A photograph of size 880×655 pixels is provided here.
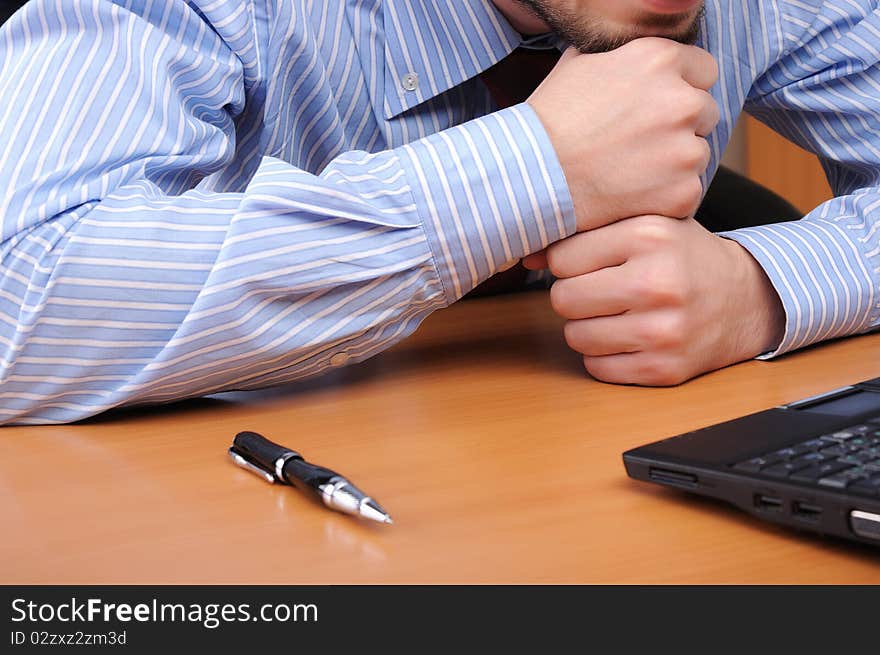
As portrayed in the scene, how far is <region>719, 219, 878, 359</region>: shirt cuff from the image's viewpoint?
856 mm

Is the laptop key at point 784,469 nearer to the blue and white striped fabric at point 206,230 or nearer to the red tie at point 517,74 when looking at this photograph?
the blue and white striped fabric at point 206,230

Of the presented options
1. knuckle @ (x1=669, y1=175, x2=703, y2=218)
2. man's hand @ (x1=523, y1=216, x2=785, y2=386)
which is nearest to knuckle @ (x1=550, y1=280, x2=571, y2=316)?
man's hand @ (x1=523, y1=216, x2=785, y2=386)

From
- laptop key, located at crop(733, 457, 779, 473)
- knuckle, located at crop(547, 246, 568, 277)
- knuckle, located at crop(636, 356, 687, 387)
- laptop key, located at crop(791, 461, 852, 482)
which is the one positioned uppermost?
knuckle, located at crop(547, 246, 568, 277)

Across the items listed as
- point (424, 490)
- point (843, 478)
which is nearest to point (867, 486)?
point (843, 478)

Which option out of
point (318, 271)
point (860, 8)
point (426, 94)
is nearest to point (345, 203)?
point (318, 271)

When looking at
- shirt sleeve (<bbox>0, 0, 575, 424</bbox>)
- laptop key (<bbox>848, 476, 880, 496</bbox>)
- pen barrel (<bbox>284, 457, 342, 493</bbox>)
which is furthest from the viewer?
shirt sleeve (<bbox>0, 0, 575, 424</bbox>)

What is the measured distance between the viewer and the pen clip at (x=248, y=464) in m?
0.59

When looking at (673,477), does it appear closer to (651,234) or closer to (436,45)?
(651,234)

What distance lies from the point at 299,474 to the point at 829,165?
0.89 meters

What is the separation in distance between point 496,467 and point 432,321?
506mm

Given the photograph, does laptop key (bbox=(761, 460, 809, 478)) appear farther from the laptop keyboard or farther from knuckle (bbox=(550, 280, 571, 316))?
knuckle (bbox=(550, 280, 571, 316))

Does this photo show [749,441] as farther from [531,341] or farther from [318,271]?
[531,341]

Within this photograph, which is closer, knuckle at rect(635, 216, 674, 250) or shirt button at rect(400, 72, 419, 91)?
knuckle at rect(635, 216, 674, 250)

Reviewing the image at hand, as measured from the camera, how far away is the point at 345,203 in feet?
2.39
